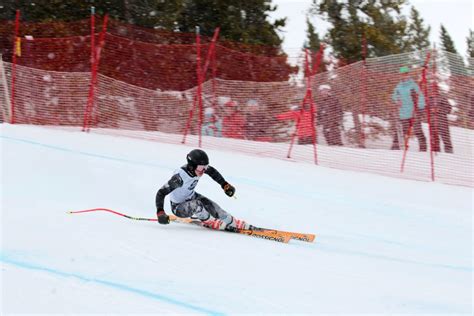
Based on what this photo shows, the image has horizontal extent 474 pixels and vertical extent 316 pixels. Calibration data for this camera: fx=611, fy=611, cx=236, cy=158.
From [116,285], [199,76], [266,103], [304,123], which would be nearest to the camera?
[116,285]

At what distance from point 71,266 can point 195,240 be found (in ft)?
5.21

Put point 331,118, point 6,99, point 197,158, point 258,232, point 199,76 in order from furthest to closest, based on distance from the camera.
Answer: point 6,99, point 199,76, point 331,118, point 258,232, point 197,158

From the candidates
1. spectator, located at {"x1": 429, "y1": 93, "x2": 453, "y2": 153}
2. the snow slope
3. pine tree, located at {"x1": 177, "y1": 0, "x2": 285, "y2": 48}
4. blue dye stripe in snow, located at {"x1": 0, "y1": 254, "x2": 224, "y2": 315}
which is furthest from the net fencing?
blue dye stripe in snow, located at {"x1": 0, "y1": 254, "x2": 224, "y2": 315}

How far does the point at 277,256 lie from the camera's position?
6344mm

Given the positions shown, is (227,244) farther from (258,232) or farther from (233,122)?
(233,122)

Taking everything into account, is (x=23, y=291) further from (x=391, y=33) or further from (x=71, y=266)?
(x=391, y=33)

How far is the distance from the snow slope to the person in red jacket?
1.21 metres

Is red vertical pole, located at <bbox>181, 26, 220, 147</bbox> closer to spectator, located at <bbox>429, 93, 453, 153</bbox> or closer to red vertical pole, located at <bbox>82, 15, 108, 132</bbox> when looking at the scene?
red vertical pole, located at <bbox>82, 15, 108, 132</bbox>

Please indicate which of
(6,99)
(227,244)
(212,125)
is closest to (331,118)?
(212,125)

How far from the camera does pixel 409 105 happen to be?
1192 centimetres

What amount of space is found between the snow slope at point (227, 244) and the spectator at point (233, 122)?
5.62 feet

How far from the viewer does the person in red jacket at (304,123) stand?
1290 cm

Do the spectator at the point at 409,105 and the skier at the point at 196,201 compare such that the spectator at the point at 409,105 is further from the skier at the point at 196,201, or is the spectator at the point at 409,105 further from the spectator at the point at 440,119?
the skier at the point at 196,201

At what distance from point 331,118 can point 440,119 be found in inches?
88.8
